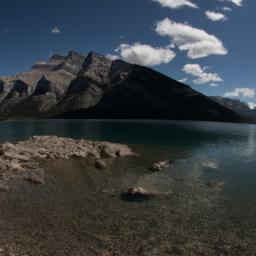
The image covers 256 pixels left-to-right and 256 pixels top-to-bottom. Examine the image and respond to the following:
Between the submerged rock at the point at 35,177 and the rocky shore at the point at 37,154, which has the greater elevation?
the rocky shore at the point at 37,154

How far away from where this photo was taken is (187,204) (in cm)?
3234

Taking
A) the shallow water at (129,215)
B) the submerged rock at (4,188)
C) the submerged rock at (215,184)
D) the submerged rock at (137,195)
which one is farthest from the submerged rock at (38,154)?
the submerged rock at (215,184)

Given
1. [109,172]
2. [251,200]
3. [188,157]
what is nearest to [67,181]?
[109,172]

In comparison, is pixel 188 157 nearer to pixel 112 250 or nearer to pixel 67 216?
pixel 67 216

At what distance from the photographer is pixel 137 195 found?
34719 millimetres

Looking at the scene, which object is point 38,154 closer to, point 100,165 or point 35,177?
point 100,165

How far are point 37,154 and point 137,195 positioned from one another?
29620 mm

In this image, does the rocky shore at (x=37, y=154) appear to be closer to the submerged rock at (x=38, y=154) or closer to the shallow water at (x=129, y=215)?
the submerged rock at (x=38, y=154)

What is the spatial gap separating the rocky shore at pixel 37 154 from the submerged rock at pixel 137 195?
12867 millimetres

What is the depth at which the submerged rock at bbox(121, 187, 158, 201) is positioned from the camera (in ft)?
112

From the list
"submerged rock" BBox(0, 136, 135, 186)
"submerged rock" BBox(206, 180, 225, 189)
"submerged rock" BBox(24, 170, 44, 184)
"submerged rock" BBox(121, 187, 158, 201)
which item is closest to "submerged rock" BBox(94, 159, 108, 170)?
"submerged rock" BBox(0, 136, 135, 186)

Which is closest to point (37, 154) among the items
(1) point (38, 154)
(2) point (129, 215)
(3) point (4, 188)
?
(1) point (38, 154)

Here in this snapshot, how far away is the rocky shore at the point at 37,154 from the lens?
43.8 m

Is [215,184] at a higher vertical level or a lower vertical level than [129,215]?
higher
